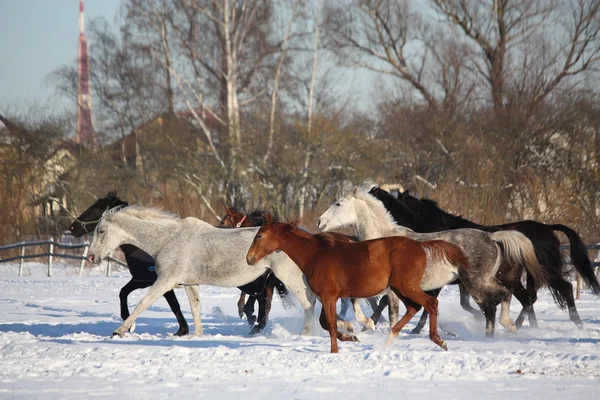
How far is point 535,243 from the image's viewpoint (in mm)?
10688

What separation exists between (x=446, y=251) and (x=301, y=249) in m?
1.55

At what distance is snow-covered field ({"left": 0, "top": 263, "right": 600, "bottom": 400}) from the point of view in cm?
654

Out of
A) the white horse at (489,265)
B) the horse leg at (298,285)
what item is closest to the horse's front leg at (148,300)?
the horse leg at (298,285)

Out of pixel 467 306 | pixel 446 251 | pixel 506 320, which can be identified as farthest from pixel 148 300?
pixel 467 306

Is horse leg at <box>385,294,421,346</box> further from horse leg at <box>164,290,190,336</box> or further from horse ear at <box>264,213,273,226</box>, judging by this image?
horse leg at <box>164,290,190,336</box>

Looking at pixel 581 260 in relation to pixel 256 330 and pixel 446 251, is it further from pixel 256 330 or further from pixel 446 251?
pixel 256 330

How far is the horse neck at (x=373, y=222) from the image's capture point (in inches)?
404

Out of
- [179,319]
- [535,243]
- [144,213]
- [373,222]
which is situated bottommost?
[179,319]

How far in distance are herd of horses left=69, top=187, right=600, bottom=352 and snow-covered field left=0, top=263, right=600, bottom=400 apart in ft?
1.22

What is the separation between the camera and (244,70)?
31672 mm

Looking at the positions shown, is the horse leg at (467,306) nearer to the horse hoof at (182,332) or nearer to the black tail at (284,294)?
the black tail at (284,294)

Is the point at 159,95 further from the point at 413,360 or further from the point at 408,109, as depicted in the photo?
the point at 413,360

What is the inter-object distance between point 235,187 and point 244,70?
6.14 m

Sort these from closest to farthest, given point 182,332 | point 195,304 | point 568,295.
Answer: point 182,332 < point 195,304 < point 568,295
